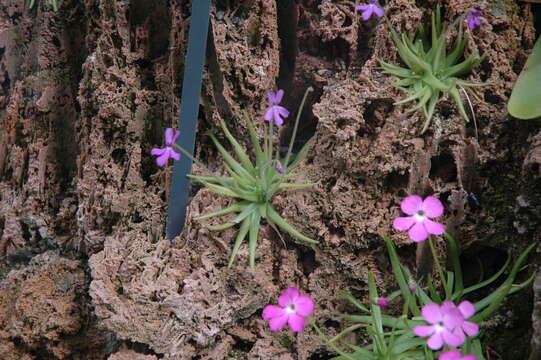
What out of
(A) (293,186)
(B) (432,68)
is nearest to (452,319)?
(A) (293,186)

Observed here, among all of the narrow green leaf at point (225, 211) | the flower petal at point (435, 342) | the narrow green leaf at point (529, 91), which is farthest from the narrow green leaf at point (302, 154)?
the flower petal at point (435, 342)

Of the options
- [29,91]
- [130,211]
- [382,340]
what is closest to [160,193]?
[130,211]

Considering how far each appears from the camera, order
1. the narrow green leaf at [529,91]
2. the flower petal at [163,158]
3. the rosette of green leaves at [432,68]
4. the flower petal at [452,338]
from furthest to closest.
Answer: the flower petal at [163,158] → the rosette of green leaves at [432,68] → the narrow green leaf at [529,91] → the flower petal at [452,338]

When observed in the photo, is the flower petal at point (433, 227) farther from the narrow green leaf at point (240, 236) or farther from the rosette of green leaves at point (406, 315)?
the narrow green leaf at point (240, 236)

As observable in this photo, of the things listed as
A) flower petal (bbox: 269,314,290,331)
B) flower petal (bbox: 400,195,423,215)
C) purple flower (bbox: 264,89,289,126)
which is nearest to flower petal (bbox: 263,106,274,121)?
purple flower (bbox: 264,89,289,126)

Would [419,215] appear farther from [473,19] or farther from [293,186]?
[473,19]

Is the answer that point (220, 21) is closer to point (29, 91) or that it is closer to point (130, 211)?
point (130, 211)

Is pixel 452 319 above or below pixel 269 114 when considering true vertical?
below
